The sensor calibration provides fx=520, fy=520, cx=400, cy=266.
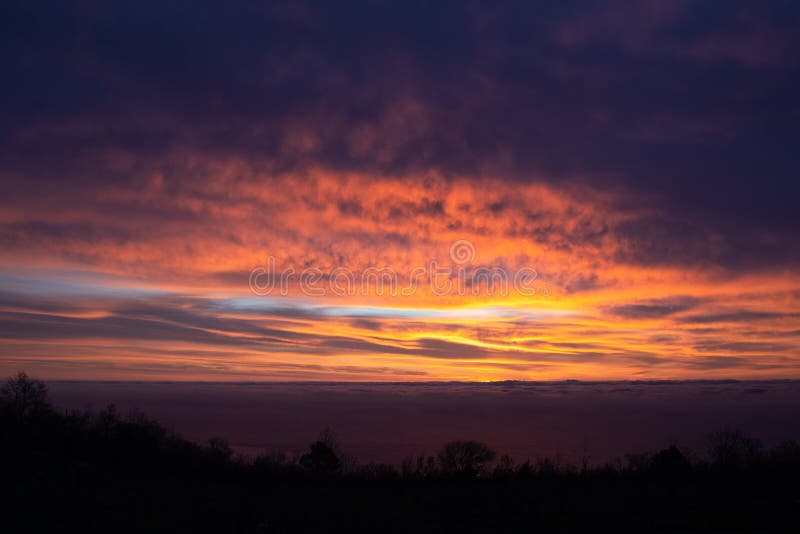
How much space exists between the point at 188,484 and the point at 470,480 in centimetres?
591

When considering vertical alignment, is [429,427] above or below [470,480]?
below

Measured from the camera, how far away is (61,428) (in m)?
13.6

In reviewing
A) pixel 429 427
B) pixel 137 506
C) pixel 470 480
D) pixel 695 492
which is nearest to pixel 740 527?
pixel 695 492

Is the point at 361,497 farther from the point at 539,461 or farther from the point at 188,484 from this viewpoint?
the point at 539,461

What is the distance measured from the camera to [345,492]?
32.9 ft

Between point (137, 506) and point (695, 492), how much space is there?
9.11 metres

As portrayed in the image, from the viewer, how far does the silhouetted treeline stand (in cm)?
732

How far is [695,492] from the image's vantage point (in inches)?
353

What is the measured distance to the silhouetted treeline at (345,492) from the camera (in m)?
7.32

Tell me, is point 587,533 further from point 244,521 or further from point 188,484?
point 188,484

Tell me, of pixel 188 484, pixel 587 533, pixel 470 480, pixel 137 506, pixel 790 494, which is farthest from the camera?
pixel 470 480

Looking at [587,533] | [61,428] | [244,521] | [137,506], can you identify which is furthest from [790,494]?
[61,428]

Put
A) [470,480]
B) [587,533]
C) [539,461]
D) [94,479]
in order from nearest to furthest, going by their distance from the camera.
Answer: [587,533] → [94,479] → [470,480] → [539,461]

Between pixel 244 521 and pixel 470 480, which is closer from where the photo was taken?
pixel 244 521
